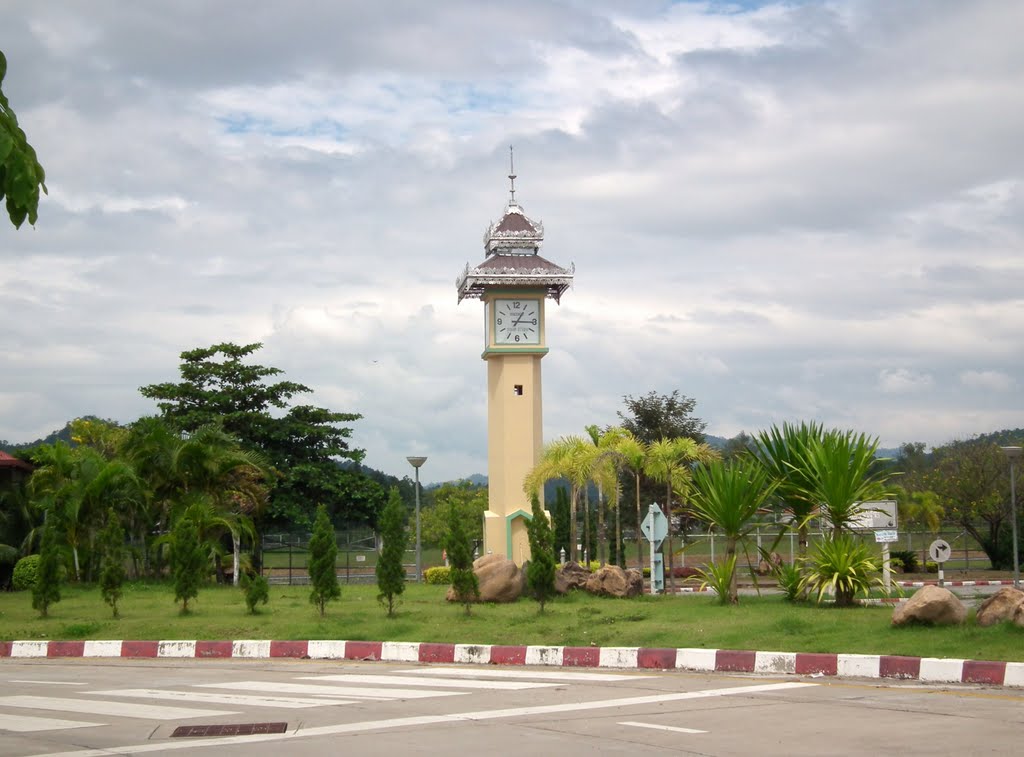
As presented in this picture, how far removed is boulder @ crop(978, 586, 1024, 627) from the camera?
14.3m

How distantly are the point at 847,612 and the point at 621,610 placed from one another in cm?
412

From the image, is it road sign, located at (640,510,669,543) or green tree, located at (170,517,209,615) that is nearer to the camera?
green tree, located at (170,517,209,615)

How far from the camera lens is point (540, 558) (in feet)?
68.2

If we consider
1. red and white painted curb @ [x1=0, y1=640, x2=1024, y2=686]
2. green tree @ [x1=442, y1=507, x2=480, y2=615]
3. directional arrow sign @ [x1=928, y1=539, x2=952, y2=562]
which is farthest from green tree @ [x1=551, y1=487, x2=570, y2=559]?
red and white painted curb @ [x1=0, y1=640, x2=1024, y2=686]

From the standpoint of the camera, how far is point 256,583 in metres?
20.1

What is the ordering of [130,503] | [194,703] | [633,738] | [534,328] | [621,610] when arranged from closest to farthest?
[633,738], [194,703], [621,610], [130,503], [534,328]

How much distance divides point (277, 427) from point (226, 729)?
33.1 metres

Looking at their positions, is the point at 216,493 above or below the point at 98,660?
above

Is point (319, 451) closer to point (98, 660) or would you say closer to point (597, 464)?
point (597, 464)

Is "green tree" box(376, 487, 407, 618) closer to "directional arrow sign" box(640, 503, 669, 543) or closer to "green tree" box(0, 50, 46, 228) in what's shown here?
"directional arrow sign" box(640, 503, 669, 543)

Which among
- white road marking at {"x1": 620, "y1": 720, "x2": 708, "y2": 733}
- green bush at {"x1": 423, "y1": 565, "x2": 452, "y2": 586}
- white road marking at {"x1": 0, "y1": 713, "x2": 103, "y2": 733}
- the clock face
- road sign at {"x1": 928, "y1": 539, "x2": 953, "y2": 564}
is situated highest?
the clock face

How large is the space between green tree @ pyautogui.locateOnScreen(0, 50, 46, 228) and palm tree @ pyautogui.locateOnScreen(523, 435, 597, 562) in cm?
2474

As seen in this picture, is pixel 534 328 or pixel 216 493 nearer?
pixel 216 493

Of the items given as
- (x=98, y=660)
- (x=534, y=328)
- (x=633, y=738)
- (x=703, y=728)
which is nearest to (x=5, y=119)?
(x=633, y=738)
